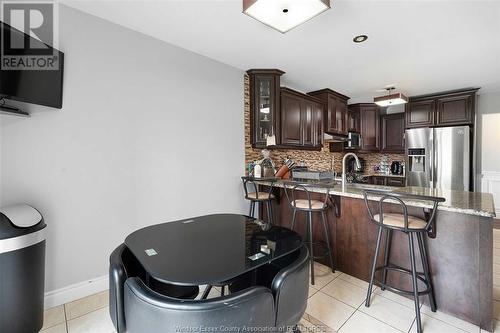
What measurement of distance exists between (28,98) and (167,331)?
184cm

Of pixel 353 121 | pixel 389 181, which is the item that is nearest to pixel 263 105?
pixel 353 121

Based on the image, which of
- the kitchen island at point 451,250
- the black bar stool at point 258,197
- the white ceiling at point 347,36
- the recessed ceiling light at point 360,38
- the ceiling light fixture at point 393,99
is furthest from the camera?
the ceiling light fixture at point 393,99

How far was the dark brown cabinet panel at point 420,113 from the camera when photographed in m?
4.41

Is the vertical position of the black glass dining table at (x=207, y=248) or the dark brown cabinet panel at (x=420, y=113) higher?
the dark brown cabinet panel at (x=420, y=113)

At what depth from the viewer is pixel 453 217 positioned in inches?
71.2

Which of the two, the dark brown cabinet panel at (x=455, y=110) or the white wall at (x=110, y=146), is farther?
the dark brown cabinet panel at (x=455, y=110)

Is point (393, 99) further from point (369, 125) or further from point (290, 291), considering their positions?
point (290, 291)

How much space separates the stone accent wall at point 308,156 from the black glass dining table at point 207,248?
1.84 meters

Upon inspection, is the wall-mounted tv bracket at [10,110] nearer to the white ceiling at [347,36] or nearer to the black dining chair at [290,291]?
the white ceiling at [347,36]

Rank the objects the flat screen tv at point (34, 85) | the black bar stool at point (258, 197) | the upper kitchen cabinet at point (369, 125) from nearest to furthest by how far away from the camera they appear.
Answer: the flat screen tv at point (34, 85)
the black bar stool at point (258, 197)
the upper kitchen cabinet at point (369, 125)

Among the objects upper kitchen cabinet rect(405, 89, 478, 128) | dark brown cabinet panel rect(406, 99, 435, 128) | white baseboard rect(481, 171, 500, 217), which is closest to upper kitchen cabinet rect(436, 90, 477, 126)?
upper kitchen cabinet rect(405, 89, 478, 128)

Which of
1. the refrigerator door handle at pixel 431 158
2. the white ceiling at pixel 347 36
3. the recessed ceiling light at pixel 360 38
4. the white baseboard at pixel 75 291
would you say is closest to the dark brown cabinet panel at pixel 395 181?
the refrigerator door handle at pixel 431 158

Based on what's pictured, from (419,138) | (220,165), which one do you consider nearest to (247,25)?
(220,165)

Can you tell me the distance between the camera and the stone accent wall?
334 centimetres
